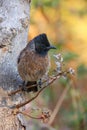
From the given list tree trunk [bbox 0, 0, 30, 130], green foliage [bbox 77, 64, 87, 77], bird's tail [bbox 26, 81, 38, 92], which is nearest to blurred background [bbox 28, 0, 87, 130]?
green foliage [bbox 77, 64, 87, 77]

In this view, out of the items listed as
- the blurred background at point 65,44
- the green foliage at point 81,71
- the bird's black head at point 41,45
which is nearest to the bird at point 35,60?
the bird's black head at point 41,45

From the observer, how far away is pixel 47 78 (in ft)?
8.28

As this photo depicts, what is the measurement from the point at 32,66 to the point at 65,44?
479 cm

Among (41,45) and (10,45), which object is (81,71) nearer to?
(10,45)

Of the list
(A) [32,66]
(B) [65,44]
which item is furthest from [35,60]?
(B) [65,44]

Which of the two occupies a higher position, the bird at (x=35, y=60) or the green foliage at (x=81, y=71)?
the bird at (x=35, y=60)

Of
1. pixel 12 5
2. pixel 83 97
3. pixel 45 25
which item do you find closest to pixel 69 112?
pixel 83 97

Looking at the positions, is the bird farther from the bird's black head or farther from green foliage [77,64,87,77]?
green foliage [77,64,87,77]

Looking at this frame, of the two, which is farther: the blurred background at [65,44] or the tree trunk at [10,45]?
the blurred background at [65,44]

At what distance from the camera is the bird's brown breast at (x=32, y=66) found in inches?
101

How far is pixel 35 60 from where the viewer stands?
2.57m

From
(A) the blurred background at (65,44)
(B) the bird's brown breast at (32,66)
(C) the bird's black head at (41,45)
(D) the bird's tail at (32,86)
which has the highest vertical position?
(C) the bird's black head at (41,45)

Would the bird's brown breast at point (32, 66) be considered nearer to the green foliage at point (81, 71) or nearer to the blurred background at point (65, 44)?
the blurred background at point (65, 44)

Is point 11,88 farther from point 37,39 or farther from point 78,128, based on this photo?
point 78,128
